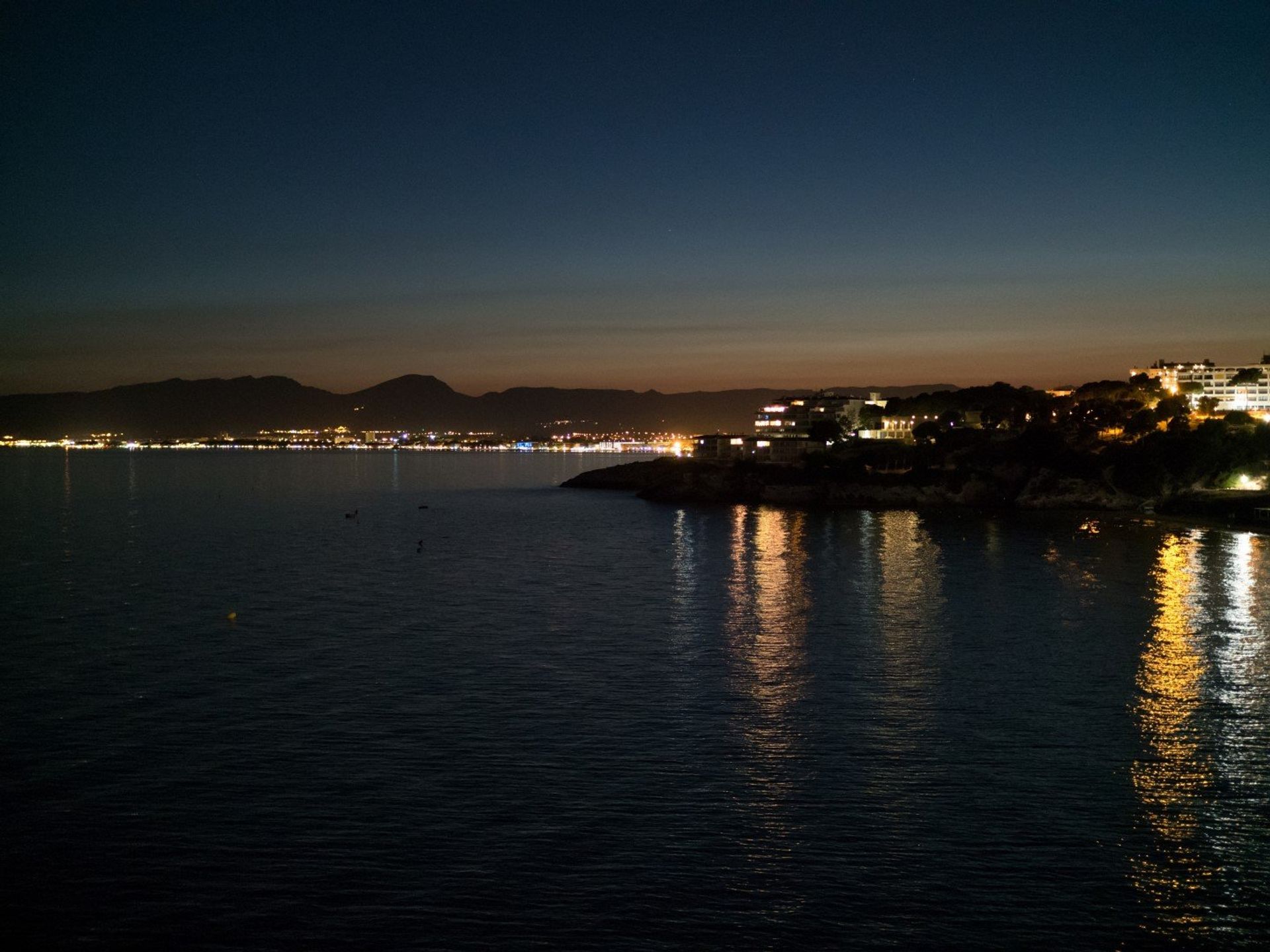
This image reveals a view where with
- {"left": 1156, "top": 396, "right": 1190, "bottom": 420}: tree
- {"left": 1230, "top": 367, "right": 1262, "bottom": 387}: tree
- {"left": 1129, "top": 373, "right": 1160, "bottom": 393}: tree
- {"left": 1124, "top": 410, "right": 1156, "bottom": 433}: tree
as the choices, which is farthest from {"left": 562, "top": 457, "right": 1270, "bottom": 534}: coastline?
{"left": 1230, "top": 367, "right": 1262, "bottom": 387}: tree

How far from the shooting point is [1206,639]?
28.5 m

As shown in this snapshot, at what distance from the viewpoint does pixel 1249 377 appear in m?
132

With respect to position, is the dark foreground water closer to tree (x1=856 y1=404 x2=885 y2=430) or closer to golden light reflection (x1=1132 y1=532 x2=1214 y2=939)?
golden light reflection (x1=1132 y1=532 x2=1214 y2=939)

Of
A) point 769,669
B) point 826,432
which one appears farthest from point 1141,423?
point 769,669

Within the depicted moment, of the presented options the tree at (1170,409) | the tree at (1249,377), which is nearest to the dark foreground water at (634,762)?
the tree at (1170,409)

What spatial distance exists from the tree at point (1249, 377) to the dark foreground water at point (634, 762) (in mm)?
109572

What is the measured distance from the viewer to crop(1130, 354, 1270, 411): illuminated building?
131500 mm

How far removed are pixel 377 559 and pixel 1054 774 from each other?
3658cm

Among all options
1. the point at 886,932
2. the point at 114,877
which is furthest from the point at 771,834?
the point at 114,877

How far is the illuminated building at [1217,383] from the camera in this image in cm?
13150

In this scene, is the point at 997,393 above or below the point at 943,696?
above

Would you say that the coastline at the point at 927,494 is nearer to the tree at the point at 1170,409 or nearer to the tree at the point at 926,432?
the tree at the point at 926,432

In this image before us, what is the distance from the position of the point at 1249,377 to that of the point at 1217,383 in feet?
36.8

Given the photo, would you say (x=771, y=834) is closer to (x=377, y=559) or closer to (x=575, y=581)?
(x=575, y=581)
